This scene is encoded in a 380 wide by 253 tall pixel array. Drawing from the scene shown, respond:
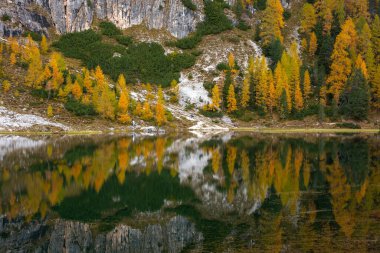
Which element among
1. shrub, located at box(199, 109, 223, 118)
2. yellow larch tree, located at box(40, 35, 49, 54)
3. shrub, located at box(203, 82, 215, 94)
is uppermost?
yellow larch tree, located at box(40, 35, 49, 54)

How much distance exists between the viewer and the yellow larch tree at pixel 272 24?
463ft

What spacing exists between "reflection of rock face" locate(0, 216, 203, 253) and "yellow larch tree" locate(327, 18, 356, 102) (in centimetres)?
10023

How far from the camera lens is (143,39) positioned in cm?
14850

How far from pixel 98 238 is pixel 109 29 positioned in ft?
Answer: 444

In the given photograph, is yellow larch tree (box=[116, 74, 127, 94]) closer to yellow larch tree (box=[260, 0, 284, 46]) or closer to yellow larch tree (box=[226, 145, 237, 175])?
yellow larch tree (box=[260, 0, 284, 46])

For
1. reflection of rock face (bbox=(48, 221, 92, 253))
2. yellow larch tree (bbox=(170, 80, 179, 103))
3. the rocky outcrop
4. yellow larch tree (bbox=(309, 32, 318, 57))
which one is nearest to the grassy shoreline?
yellow larch tree (bbox=(170, 80, 179, 103))

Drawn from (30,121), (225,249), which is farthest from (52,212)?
(30,121)

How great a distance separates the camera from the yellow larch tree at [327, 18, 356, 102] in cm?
11856

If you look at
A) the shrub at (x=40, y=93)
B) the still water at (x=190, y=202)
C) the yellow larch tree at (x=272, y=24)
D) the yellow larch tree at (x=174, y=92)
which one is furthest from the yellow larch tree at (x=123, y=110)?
the yellow larch tree at (x=272, y=24)

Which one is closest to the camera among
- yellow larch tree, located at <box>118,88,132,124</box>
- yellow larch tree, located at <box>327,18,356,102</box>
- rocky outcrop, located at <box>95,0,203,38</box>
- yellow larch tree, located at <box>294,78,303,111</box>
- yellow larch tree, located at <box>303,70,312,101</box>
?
yellow larch tree, located at <box>118,88,132,124</box>

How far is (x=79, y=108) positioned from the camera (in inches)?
4158

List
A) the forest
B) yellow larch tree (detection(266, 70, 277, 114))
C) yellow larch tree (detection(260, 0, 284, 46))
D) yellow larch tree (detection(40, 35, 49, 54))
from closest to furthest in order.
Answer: the forest → yellow larch tree (detection(266, 70, 277, 114)) → yellow larch tree (detection(40, 35, 49, 54)) → yellow larch tree (detection(260, 0, 284, 46))

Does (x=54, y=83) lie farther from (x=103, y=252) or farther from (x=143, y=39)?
(x=103, y=252)

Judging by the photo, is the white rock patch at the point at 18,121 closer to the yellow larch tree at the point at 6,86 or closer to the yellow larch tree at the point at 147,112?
the yellow larch tree at the point at 6,86
